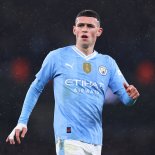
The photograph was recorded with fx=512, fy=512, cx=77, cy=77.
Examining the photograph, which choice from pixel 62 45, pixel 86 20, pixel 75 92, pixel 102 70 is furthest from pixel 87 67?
pixel 62 45

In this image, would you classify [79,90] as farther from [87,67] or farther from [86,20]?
[86,20]

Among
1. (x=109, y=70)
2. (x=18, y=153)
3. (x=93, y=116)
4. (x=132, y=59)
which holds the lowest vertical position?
(x=18, y=153)

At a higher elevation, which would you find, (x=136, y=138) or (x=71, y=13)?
(x=71, y=13)

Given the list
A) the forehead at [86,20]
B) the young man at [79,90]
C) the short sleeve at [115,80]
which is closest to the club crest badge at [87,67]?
the young man at [79,90]

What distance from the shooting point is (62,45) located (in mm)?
8906

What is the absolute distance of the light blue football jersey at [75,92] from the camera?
3.95 meters

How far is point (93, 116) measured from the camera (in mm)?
4031

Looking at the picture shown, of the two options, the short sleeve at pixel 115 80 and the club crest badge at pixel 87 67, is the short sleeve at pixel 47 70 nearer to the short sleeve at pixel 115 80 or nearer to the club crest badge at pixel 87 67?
the club crest badge at pixel 87 67

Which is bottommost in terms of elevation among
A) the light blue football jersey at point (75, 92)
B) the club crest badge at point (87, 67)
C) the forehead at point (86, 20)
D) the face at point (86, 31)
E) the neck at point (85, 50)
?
the light blue football jersey at point (75, 92)

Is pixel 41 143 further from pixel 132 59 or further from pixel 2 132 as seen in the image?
pixel 132 59

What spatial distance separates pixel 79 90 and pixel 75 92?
36 millimetres

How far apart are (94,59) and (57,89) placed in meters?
0.43

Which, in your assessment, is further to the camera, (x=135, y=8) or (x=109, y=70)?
(x=135, y=8)

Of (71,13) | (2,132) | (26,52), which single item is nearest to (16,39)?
(26,52)
